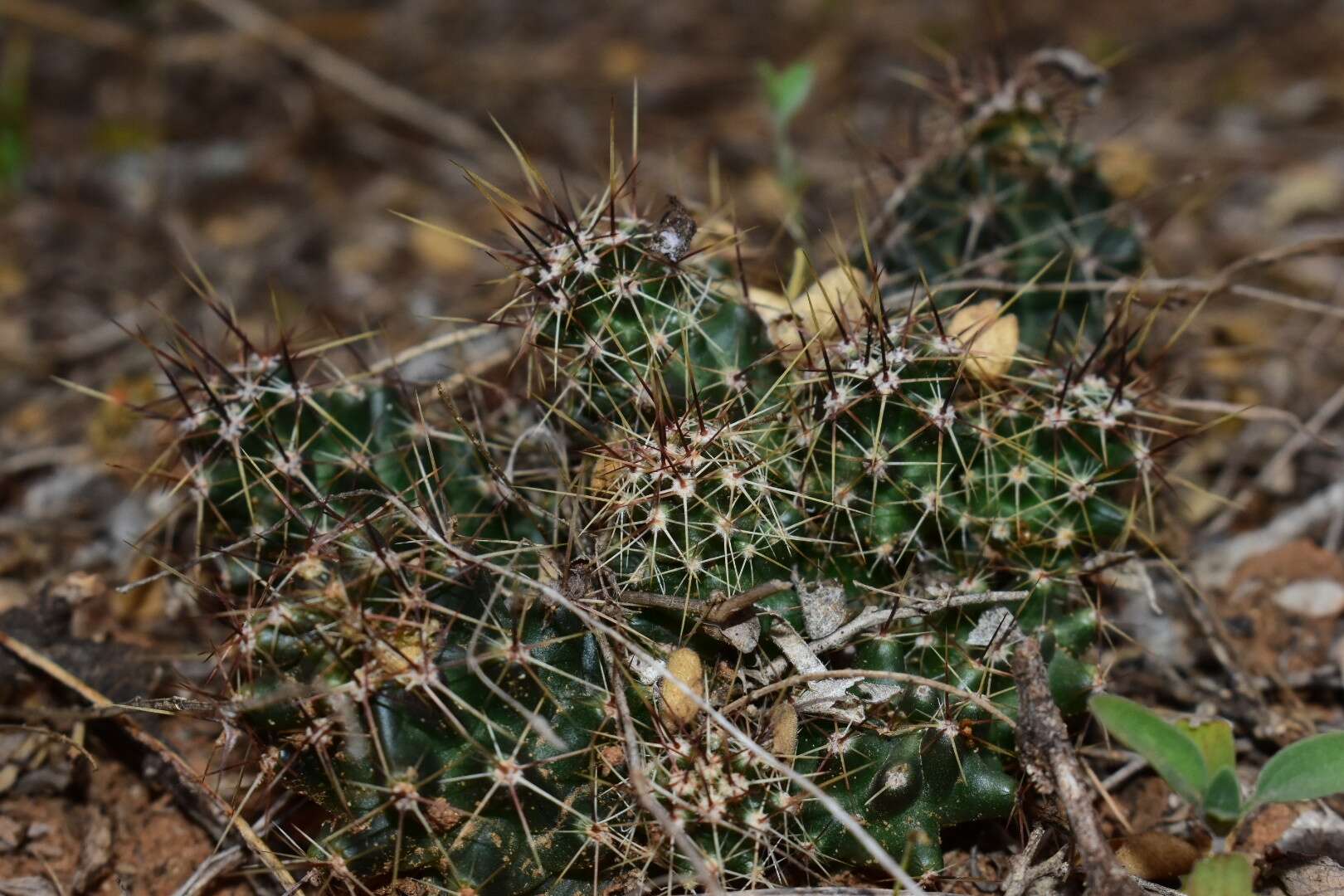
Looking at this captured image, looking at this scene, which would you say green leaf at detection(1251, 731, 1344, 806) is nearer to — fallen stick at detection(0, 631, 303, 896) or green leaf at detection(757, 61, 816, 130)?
fallen stick at detection(0, 631, 303, 896)

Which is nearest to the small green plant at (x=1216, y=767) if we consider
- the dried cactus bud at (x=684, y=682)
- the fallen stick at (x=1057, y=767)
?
the fallen stick at (x=1057, y=767)

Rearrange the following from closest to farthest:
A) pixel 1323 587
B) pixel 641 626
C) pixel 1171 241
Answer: pixel 641 626, pixel 1323 587, pixel 1171 241

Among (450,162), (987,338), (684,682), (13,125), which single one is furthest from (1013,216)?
(13,125)

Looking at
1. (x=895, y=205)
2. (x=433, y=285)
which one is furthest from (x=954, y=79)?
(x=433, y=285)

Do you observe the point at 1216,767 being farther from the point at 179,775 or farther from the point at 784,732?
the point at 179,775

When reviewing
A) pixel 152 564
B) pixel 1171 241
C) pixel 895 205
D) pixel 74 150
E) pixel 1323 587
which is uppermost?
pixel 74 150

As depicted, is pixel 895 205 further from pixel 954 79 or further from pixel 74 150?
pixel 74 150
